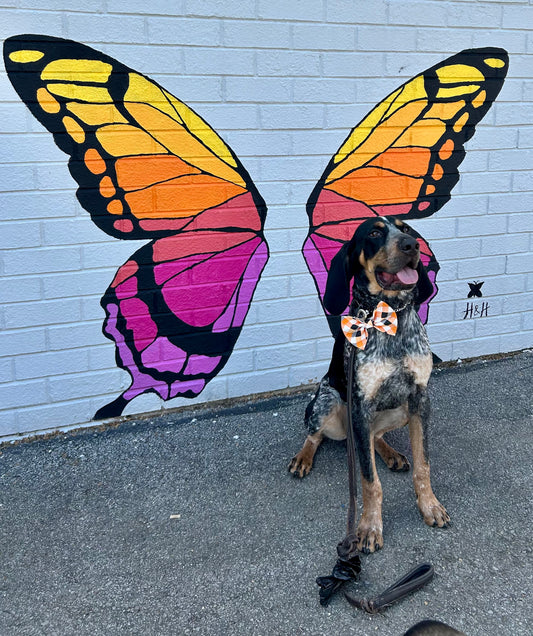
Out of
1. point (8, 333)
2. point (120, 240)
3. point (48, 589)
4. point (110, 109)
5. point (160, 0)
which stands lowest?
point (48, 589)

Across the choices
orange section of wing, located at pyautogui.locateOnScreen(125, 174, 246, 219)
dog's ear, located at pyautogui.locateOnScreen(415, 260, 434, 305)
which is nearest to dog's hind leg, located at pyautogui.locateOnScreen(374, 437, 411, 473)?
dog's ear, located at pyautogui.locateOnScreen(415, 260, 434, 305)

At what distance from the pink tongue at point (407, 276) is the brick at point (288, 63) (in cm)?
189

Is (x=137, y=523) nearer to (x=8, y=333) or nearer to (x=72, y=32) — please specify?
(x=8, y=333)

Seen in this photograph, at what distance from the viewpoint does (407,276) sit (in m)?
2.58

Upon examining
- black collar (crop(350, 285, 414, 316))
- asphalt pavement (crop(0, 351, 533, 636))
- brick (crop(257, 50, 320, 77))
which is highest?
brick (crop(257, 50, 320, 77))

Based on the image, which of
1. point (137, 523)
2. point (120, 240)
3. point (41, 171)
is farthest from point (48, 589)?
point (41, 171)

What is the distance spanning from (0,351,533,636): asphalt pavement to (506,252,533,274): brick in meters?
1.21

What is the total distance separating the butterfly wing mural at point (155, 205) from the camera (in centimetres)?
343

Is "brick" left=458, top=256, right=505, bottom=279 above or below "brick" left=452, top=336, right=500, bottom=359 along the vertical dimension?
above

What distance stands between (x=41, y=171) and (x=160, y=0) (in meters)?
1.24

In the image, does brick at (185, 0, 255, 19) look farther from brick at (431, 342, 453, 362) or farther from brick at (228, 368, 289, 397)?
brick at (431, 342, 453, 362)

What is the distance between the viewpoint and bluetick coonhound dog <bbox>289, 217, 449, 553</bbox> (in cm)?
264

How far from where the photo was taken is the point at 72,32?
3363mm

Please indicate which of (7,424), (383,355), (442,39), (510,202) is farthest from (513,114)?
(7,424)
